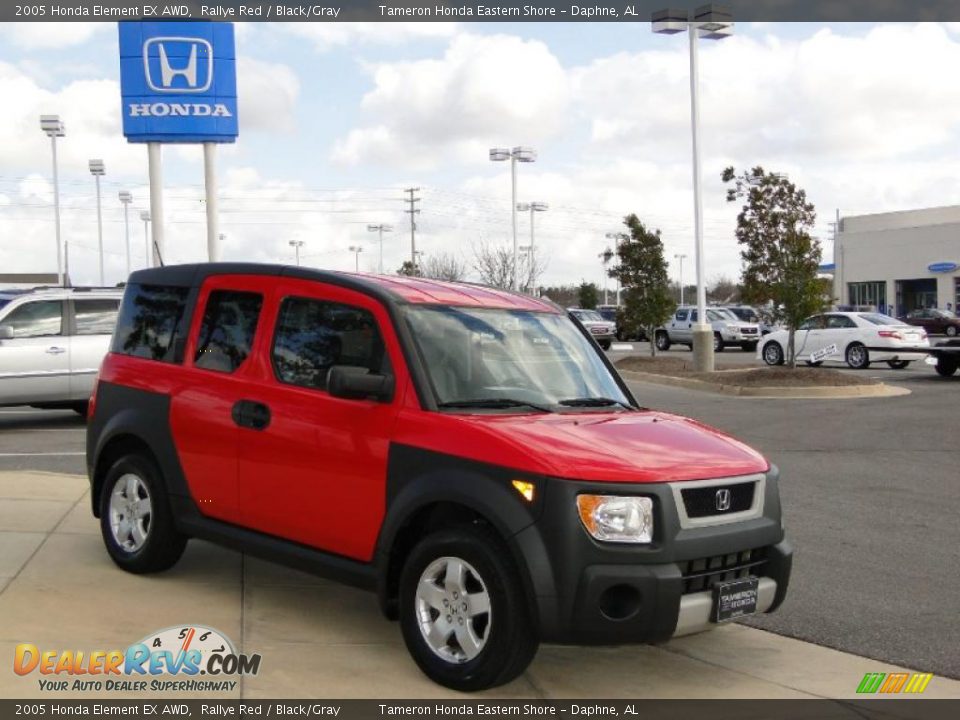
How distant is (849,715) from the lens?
5.06m

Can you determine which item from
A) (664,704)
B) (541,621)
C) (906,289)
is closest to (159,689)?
(541,621)

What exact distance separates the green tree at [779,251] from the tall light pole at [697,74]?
162cm

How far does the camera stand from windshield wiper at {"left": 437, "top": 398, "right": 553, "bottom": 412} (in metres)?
5.43

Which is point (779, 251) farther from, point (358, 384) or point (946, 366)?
point (358, 384)

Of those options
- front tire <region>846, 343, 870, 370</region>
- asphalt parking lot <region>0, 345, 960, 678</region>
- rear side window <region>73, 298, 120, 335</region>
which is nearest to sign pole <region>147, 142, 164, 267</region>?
asphalt parking lot <region>0, 345, 960, 678</region>

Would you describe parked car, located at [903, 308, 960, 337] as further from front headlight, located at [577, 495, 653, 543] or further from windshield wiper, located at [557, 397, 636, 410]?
front headlight, located at [577, 495, 653, 543]

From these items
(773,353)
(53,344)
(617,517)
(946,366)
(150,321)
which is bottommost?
(946,366)

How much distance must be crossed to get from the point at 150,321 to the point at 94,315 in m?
9.56

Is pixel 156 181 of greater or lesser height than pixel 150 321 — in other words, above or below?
above

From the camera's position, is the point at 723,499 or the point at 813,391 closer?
the point at 723,499

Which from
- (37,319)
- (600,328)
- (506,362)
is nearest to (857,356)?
(600,328)

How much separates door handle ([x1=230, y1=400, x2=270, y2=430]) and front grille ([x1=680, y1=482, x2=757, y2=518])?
7.70 ft

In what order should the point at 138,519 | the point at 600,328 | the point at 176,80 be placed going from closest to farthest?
1. the point at 138,519
2. the point at 176,80
3. the point at 600,328

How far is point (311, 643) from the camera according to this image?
18.8 feet
